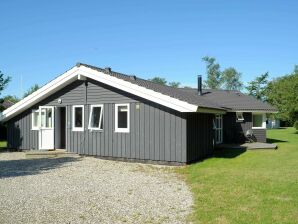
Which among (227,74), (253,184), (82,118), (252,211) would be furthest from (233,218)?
(227,74)

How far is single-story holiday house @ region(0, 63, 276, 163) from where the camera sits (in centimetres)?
1466

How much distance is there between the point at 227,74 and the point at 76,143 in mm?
81738

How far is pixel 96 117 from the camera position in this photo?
17.2 meters

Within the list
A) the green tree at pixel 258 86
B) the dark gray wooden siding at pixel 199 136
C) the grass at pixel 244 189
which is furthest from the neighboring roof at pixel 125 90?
the green tree at pixel 258 86

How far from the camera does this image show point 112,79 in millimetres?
15867

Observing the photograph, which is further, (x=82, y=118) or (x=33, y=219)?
(x=82, y=118)

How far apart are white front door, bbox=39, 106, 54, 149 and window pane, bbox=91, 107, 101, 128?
9.31 ft

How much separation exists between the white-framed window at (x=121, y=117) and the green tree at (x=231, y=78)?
8072 cm

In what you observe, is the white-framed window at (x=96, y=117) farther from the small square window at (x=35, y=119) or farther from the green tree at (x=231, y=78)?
the green tree at (x=231, y=78)

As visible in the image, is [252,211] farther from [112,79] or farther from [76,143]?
[76,143]

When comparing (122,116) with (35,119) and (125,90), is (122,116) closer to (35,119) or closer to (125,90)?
(125,90)

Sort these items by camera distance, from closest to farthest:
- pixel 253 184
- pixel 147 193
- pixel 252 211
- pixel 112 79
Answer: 1. pixel 252 211
2. pixel 147 193
3. pixel 253 184
4. pixel 112 79

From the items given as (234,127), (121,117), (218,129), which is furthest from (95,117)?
(234,127)

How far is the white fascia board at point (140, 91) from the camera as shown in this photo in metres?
13.9
